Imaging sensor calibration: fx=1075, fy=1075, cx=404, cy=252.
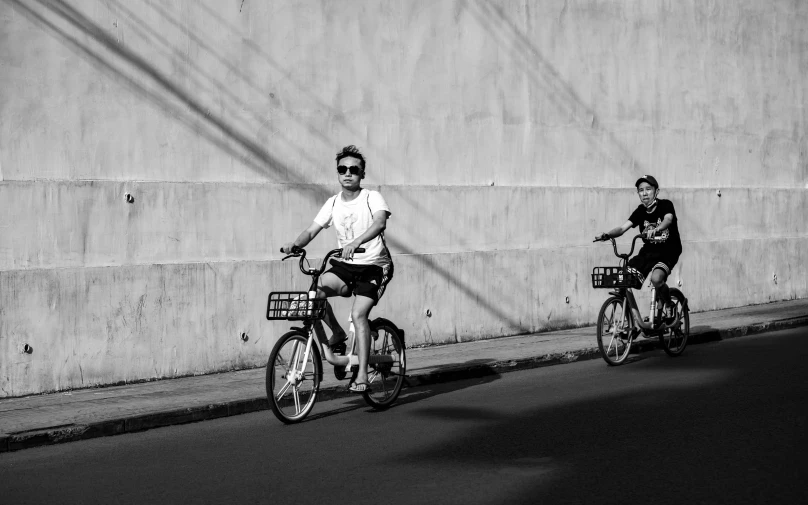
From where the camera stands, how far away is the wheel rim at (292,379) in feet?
27.3

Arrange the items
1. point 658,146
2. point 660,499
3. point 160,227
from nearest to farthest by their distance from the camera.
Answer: point 660,499 → point 160,227 → point 658,146

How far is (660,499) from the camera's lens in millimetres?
5684

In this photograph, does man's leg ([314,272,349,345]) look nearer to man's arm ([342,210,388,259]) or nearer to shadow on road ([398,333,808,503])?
man's arm ([342,210,388,259])

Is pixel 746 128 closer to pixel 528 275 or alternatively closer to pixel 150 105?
pixel 528 275

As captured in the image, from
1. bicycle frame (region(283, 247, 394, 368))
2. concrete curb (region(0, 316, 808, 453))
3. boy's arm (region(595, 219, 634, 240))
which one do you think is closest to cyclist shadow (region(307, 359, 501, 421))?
concrete curb (region(0, 316, 808, 453))

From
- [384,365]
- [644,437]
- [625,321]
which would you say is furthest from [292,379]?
[625,321]

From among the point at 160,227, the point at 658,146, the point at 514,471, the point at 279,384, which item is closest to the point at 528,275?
the point at 658,146

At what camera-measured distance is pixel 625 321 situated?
1179 cm

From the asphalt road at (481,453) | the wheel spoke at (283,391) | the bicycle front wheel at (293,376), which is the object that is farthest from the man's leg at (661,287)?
the wheel spoke at (283,391)

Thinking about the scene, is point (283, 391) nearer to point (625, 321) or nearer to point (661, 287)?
point (625, 321)

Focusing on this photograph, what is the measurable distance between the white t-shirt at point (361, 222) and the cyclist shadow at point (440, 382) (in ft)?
4.33

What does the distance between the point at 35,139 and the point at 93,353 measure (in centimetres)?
214

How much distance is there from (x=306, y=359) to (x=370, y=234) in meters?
1.11

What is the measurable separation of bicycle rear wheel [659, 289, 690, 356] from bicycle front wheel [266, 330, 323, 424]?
518cm
